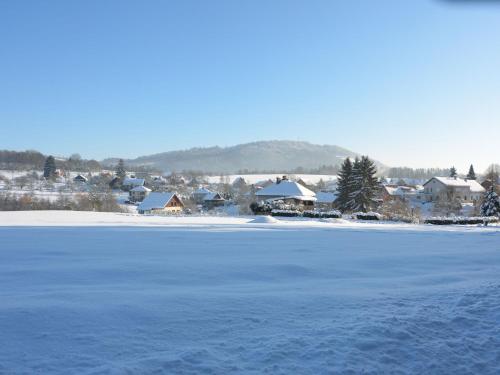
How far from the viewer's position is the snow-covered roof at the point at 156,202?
4769cm

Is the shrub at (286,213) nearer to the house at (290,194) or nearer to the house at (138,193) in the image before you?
the house at (290,194)

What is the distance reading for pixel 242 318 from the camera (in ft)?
15.3

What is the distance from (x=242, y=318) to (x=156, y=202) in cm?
4518

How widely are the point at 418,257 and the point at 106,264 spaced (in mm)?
7772

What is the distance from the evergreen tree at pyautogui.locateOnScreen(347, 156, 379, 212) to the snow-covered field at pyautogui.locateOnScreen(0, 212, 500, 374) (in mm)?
36414

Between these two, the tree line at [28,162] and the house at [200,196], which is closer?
the house at [200,196]

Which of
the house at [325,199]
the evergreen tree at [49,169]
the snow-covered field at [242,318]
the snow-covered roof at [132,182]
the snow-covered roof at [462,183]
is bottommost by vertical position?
the snow-covered field at [242,318]

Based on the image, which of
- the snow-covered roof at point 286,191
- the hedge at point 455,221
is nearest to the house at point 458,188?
the snow-covered roof at point 286,191

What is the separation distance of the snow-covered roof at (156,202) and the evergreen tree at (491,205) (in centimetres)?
3529

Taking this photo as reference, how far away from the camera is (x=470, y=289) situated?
21.5ft

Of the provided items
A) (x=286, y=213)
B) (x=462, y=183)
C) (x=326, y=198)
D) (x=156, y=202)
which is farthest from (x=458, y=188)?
(x=156, y=202)

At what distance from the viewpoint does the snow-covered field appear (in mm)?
3710

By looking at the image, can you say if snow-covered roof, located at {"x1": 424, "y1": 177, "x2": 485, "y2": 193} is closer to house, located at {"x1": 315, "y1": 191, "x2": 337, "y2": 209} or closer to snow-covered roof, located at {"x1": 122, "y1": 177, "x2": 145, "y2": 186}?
house, located at {"x1": 315, "y1": 191, "x2": 337, "y2": 209}

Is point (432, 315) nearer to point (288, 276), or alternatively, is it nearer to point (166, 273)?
point (288, 276)
